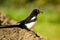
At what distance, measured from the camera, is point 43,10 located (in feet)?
58.7

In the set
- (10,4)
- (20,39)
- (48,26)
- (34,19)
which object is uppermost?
(10,4)

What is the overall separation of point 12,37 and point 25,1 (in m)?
11.2

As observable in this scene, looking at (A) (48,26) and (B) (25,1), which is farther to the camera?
(B) (25,1)

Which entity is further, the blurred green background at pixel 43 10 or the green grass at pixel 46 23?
the blurred green background at pixel 43 10

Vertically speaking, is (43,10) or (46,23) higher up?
(43,10)

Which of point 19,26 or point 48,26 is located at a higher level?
point 48,26

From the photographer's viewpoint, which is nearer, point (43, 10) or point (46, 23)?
point (46, 23)

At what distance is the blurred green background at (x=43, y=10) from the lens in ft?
47.2

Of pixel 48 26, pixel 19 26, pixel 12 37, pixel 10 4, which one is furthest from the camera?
pixel 10 4

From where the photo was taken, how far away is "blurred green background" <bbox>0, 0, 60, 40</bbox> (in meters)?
14.4

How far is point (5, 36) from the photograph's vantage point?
9344 millimetres

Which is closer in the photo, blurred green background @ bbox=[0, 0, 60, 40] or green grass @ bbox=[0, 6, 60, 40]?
green grass @ bbox=[0, 6, 60, 40]

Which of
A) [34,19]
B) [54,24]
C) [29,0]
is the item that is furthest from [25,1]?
[34,19]

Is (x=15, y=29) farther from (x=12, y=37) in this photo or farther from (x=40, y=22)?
(x=40, y=22)
